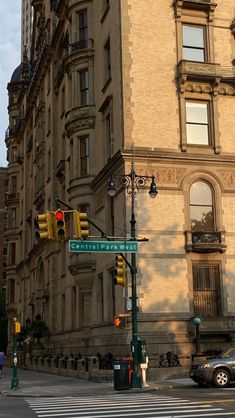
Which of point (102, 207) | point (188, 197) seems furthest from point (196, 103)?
point (102, 207)

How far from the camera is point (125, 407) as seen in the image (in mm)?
16500

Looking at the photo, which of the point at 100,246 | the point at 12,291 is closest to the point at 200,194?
the point at 100,246

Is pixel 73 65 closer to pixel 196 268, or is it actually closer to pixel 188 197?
pixel 188 197

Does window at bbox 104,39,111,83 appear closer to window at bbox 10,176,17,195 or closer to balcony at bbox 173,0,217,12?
balcony at bbox 173,0,217,12

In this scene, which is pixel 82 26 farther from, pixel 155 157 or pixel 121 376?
pixel 121 376

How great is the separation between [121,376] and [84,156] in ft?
57.9

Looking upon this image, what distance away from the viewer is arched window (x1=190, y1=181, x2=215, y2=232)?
31.3 m

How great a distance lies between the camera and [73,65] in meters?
38.4

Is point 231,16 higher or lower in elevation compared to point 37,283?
higher

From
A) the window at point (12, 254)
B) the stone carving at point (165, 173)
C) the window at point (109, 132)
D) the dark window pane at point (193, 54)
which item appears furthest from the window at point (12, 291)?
the dark window pane at point (193, 54)

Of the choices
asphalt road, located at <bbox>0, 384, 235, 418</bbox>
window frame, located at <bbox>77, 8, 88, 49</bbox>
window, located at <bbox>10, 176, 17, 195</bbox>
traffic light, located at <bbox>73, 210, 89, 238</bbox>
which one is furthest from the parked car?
window, located at <bbox>10, 176, 17, 195</bbox>

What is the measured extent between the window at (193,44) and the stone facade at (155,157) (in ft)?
0.28

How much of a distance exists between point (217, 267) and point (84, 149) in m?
11.9

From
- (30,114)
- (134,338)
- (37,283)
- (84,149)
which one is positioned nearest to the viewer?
(134,338)
